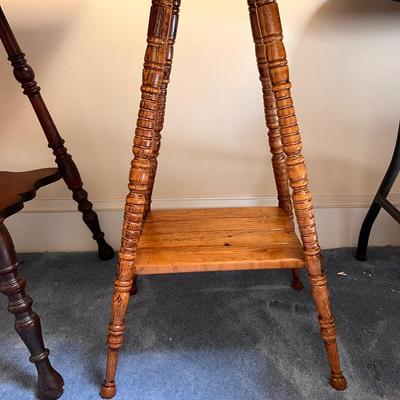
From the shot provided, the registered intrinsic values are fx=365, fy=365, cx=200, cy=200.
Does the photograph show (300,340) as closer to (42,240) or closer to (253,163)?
(253,163)

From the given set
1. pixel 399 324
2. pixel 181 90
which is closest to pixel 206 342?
pixel 399 324

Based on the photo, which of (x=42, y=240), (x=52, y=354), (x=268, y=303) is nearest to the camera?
(x=52, y=354)

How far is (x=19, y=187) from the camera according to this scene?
2.58 feet

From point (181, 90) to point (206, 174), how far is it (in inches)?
10.0

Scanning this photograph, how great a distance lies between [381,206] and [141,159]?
0.72 metres

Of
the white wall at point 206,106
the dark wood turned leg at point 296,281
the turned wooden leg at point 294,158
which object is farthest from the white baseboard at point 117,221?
the turned wooden leg at point 294,158

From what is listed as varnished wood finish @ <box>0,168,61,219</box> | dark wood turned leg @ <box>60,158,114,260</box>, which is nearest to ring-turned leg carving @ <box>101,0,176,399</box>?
varnished wood finish @ <box>0,168,61,219</box>

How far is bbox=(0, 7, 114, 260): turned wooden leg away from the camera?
33.7 inches

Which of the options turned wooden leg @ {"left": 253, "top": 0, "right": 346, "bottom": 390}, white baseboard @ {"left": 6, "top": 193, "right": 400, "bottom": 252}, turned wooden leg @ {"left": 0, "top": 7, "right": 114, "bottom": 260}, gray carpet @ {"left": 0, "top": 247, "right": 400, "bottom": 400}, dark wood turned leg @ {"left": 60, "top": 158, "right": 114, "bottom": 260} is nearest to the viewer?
turned wooden leg @ {"left": 253, "top": 0, "right": 346, "bottom": 390}

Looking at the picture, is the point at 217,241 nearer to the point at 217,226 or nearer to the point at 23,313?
the point at 217,226

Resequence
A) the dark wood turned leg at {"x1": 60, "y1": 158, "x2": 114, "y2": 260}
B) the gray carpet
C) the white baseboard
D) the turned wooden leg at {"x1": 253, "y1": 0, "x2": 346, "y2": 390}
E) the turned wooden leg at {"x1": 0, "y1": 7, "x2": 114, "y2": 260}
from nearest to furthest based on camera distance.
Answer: the turned wooden leg at {"x1": 253, "y1": 0, "x2": 346, "y2": 390} → the gray carpet → the turned wooden leg at {"x1": 0, "y1": 7, "x2": 114, "y2": 260} → the dark wood turned leg at {"x1": 60, "y1": 158, "x2": 114, "y2": 260} → the white baseboard

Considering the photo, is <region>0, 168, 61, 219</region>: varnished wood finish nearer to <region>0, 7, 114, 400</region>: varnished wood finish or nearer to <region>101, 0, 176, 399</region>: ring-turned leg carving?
<region>0, 7, 114, 400</region>: varnished wood finish

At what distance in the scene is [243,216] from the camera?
2.71ft

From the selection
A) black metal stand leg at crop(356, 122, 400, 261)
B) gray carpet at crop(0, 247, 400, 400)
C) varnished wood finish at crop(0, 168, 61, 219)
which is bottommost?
gray carpet at crop(0, 247, 400, 400)
